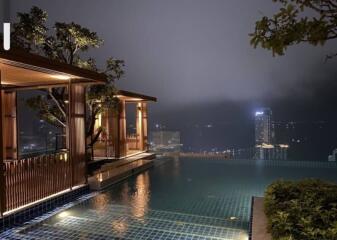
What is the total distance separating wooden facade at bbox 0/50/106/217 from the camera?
5.61 m

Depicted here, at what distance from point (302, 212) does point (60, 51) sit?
8854mm

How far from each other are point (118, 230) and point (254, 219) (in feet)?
7.88

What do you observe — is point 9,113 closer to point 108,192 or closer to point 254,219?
point 108,192

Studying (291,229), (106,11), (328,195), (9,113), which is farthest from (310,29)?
(106,11)

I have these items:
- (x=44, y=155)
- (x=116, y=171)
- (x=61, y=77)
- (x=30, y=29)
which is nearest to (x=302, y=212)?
(x=44, y=155)

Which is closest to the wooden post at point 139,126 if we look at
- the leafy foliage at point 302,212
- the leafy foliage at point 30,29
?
the leafy foliage at point 30,29

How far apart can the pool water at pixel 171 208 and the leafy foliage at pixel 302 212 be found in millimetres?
797

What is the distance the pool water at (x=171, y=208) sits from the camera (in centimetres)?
519

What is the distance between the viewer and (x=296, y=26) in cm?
279

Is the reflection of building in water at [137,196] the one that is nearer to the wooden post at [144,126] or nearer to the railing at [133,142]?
the railing at [133,142]

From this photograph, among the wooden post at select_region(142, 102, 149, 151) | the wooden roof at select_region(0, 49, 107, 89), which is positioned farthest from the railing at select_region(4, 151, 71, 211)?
the wooden post at select_region(142, 102, 149, 151)

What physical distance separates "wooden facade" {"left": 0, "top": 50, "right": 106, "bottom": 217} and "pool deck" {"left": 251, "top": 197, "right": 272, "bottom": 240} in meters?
4.49

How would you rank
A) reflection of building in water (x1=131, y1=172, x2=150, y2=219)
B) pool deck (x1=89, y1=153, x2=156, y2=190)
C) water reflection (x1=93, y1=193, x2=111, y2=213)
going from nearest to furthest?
reflection of building in water (x1=131, y1=172, x2=150, y2=219) → water reflection (x1=93, y1=193, x2=111, y2=213) → pool deck (x1=89, y1=153, x2=156, y2=190)

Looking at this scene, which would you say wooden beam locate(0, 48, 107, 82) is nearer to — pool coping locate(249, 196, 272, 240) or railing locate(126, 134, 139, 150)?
pool coping locate(249, 196, 272, 240)
